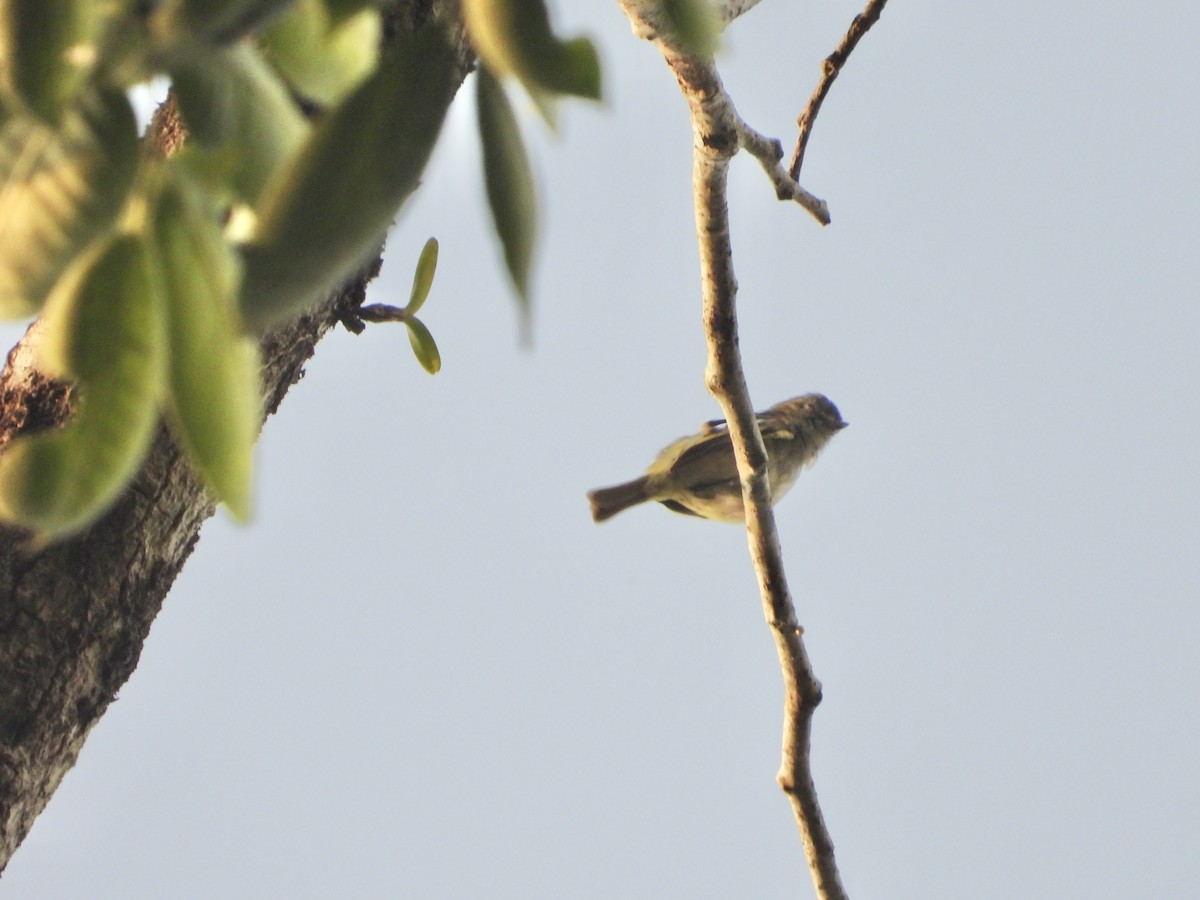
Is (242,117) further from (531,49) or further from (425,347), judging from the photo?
(425,347)

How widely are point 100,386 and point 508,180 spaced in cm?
27

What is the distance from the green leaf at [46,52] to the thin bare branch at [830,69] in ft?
9.40

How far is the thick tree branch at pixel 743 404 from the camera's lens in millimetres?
2971

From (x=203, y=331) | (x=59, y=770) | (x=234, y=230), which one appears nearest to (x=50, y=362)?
(x=203, y=331)

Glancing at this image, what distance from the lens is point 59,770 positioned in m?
1.99

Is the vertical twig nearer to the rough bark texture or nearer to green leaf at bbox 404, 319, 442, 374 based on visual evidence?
green leaf at bbox 404, 319, 442, 374

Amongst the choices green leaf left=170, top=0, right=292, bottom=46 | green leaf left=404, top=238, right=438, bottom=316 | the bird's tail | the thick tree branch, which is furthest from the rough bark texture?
the bird's tail

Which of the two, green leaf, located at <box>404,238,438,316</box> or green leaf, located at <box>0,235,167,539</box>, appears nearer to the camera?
green leaf, located at <box>0,235,167,539</box>

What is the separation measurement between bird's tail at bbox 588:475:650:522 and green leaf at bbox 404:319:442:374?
4.12 m

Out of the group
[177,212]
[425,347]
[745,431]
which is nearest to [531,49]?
[177,212]

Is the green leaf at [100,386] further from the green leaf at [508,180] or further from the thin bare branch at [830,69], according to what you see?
the thin bare branch at [830,69]

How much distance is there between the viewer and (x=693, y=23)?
714 mm

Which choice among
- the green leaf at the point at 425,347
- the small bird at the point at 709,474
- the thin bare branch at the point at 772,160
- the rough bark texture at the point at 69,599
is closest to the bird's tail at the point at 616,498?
the small bird at the point at 709,474

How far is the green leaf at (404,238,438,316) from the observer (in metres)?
2.29
